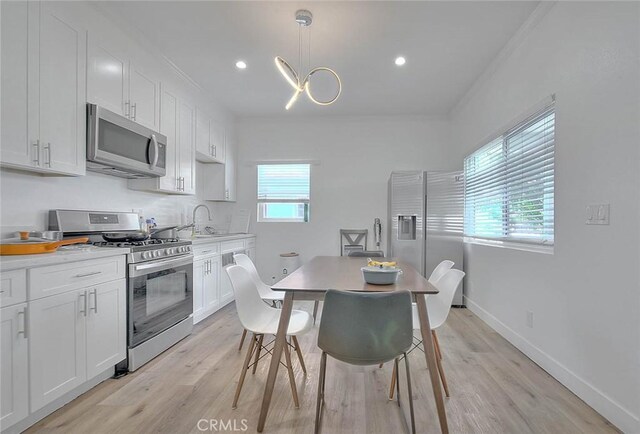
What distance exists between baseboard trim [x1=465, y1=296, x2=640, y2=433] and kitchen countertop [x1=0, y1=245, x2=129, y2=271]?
3144 millimetres

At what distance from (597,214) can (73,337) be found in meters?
3.20

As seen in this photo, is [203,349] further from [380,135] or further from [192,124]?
[380,135]

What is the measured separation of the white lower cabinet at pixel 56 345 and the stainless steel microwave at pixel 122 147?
104 centimetres

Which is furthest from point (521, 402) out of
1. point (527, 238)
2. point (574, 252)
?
point (527, 238)

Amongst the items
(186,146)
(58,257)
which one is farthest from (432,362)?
(186,146)

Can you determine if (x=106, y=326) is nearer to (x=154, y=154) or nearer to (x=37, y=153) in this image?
(x=37, y=153)

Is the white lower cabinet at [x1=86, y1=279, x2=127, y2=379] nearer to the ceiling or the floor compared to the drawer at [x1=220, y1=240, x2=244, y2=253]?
nearer to the floor

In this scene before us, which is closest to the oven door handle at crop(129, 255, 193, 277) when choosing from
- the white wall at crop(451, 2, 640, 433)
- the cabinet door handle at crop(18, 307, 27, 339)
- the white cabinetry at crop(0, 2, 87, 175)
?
the cabinet door handle at crop(18, 307, 27, 339)

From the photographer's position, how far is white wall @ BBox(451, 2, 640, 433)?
5.26 ft

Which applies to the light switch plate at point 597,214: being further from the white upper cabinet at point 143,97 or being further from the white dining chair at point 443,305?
the white upper cabinet at point 143,97

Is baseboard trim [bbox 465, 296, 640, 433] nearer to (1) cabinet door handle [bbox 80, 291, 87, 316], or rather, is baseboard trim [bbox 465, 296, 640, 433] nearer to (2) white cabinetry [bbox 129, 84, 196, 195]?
(1) cabinet door handle [bbox 80, 291, 87, 316]

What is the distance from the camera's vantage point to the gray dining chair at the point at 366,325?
1385 mm

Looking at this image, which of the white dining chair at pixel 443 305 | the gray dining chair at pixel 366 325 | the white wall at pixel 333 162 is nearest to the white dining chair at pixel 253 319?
the gray dining chair at pixel 366 325

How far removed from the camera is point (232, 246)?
404 cm
